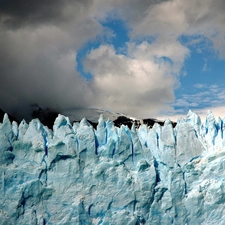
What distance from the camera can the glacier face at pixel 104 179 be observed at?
16500 millimetres

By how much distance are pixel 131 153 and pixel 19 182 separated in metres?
4.59

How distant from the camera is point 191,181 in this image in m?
17.5

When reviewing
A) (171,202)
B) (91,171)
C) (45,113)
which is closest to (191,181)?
(171,202)

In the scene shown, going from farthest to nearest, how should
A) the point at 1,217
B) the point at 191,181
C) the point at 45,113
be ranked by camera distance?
the point at 45,113 < the point at 191,181 < the point at 1,217

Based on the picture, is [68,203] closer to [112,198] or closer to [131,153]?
[112,198]

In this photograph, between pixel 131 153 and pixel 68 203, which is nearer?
pixel 68 203

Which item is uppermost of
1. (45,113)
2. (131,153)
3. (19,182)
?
(45,113)

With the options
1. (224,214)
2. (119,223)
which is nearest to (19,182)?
(119,223)

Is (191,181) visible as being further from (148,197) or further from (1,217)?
(1,217)

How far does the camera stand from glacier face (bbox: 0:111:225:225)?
650 inches

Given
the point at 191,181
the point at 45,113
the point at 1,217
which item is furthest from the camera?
the point at 45,113

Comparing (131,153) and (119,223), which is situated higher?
(131,153)

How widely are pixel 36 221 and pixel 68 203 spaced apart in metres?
1.36

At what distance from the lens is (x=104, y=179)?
16891 mm
